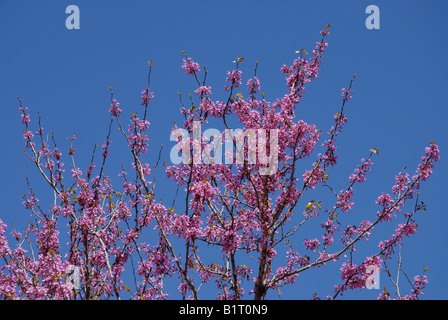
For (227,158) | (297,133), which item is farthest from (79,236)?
(297,133)

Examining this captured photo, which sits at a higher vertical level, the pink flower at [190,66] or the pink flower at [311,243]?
the pink flower at [190,66]

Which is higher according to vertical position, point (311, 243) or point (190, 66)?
point (190, 66)

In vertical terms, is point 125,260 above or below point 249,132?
below

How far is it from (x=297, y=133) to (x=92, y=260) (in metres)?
4.74

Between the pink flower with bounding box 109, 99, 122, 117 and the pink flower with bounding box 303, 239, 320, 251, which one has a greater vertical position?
the pink flower with bounding box 109, 99, 122, 117

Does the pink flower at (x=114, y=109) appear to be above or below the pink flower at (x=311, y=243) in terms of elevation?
above

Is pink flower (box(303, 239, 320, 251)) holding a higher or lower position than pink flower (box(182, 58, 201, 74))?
lower
